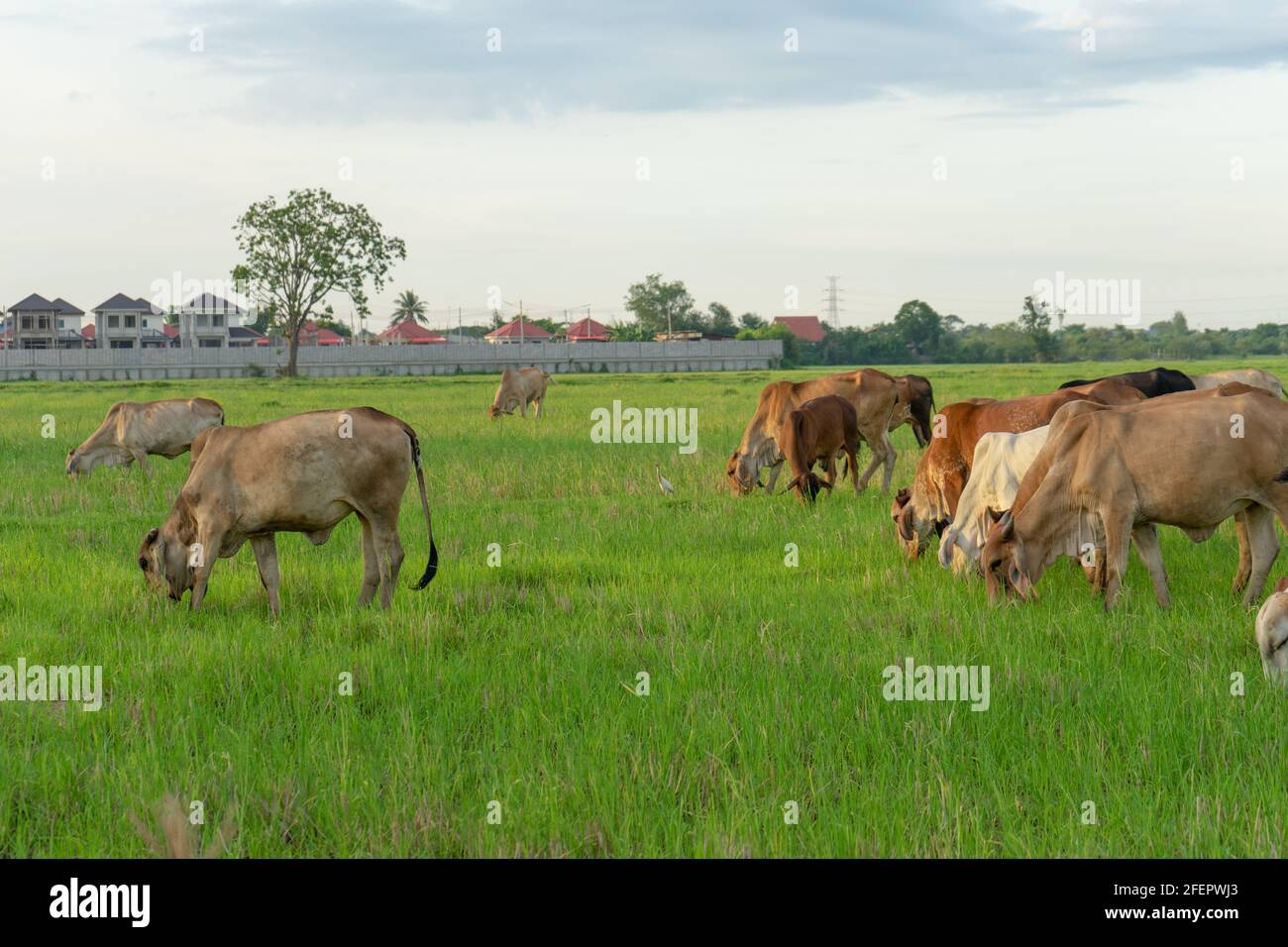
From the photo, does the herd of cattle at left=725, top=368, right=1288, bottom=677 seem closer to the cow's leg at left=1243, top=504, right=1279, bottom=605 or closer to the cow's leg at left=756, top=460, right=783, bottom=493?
the cow's leg at left=1243, top=504, right=1279, bottom=605

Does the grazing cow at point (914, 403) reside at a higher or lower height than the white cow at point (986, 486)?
higher

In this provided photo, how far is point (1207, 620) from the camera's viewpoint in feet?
26.7

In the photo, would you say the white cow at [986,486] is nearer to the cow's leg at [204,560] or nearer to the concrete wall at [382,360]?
the cow's leg at [204,560]

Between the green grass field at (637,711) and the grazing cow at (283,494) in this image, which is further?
the grazing cow at (283,494)

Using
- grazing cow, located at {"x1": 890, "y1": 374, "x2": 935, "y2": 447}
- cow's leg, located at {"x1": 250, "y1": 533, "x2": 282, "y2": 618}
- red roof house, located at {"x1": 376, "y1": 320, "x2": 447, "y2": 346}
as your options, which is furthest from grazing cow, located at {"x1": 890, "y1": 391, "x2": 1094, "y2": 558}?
red roof house, located at {"x1": 376, "y1": 320, "x2": 447, "y2": 346}

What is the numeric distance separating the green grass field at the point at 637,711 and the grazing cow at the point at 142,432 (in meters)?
6.69

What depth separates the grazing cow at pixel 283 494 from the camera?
28.4 ft

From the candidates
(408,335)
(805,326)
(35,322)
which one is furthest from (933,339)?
(35,322)

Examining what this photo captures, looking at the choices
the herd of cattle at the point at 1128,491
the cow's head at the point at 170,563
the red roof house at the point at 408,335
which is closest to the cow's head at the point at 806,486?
the herd of cattle at the point at 1128,491

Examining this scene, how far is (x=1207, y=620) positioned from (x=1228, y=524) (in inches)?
213

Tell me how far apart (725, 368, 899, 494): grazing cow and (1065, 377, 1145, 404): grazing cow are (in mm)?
4227

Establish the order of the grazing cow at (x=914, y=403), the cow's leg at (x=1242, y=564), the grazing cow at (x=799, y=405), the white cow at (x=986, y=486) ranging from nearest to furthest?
1. the cow's leg at (x=1242, y=564)
2. the white cow at (x=986, y=486)
3. the grazing cow at (x=799, y=405)
4. the grazing cow at (x=914, y=403)
